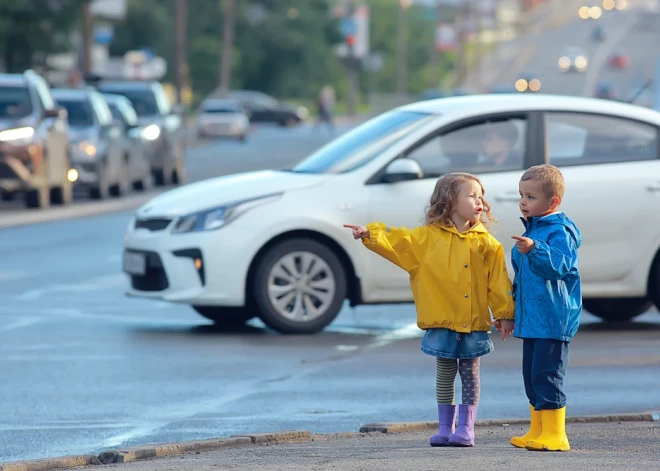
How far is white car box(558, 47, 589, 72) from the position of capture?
123 metres

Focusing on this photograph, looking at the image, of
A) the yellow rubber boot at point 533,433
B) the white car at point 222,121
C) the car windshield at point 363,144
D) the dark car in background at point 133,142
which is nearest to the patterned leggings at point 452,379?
the yellow rubber boot at point 533,433

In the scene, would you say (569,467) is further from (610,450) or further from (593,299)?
(593,299)

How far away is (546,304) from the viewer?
276 inches

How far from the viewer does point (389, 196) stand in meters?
11.7

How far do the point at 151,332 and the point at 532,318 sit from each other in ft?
17.9

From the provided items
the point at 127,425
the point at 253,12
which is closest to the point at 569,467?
the point at 127,425

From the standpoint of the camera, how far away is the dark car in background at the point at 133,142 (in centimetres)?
3047

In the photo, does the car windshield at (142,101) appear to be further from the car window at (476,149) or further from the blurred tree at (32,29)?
the car window at (476,149)

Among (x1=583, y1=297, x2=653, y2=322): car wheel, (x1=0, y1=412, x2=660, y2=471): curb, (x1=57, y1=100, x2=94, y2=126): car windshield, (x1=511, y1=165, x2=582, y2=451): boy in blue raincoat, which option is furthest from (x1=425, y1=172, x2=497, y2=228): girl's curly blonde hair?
(x1=57, y1=100, x2=94, y2=126): car windshield

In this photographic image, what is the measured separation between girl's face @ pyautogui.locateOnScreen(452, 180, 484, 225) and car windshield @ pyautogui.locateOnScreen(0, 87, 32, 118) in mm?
17982

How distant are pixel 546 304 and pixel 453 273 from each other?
0.43 meters

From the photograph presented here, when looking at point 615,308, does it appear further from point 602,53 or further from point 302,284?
point 602,53

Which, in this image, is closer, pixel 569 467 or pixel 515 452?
pixel 569 467

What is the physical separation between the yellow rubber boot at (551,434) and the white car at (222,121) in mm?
61934
